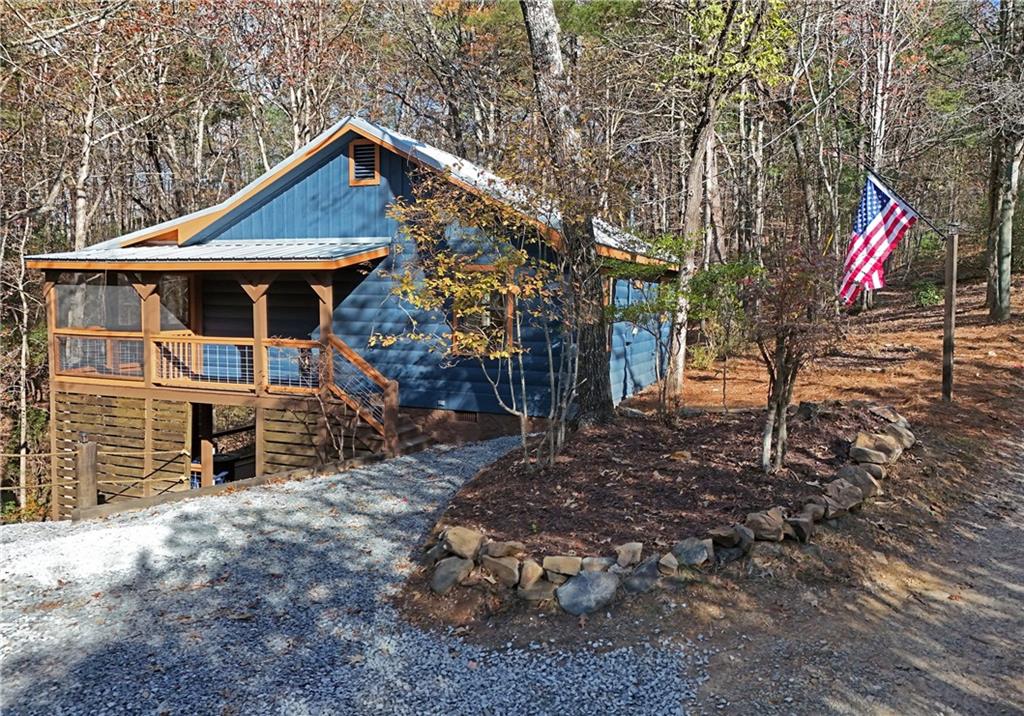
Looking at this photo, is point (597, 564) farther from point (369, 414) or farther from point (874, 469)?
point (369, 414)

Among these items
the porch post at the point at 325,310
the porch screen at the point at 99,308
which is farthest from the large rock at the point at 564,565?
the porch screen at the point at 99,308

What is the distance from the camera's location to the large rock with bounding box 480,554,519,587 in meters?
5.42

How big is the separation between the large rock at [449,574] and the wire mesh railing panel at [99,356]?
30.9ft

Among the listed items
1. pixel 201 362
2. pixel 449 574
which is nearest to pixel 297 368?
pixel 201 362

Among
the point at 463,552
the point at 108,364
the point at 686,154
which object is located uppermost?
the point at 686,154

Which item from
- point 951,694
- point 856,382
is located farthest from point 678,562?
point 856,382

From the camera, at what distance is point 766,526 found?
218 inches

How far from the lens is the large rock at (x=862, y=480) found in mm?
6438

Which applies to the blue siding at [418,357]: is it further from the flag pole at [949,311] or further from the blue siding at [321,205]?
the flag pole at [949,311]

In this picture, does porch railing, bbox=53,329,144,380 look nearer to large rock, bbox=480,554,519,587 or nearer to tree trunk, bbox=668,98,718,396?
tree trunk, bbox=668,98,718,396

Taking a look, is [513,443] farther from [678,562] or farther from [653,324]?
[678,562]

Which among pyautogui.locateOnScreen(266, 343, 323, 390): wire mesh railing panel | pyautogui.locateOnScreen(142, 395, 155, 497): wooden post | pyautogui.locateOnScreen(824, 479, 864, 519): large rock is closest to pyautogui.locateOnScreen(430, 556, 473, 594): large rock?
pyautogui.locateOnScreen(824, 479, 864, 519): large rock

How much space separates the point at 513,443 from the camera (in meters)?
11.1

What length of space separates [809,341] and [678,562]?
7.24 ft
